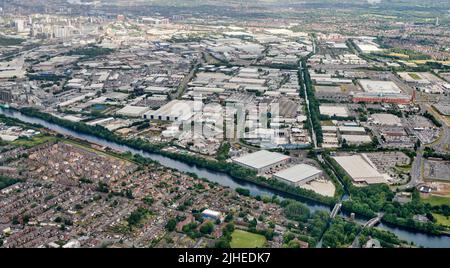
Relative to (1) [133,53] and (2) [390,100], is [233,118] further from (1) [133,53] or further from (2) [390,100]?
(1) [133,53]

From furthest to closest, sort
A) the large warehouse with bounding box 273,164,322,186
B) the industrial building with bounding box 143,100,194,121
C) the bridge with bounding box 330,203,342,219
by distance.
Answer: the industrial building with bounding box 143,100,194,121, the large warehouse with bounding box 273,164,322,186, the bridge with bounding box 330,203,342,219

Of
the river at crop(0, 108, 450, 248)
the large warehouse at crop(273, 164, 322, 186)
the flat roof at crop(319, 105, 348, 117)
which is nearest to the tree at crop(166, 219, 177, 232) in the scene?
the river at crop(0, 108, 450, 248)

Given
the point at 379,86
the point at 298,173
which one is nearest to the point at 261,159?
the point at 298,173

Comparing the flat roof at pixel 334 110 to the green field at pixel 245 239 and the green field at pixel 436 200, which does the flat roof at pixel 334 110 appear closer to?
the green field at pixel 436 200

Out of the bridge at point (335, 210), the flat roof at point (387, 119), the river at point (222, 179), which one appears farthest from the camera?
the flat roof at point (387, 119)

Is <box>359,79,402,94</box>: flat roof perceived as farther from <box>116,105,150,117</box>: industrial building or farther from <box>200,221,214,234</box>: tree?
<box>200,221,214,234</box>: tree

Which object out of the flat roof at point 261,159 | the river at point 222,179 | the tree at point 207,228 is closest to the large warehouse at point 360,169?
the flat roof at point 261,159
